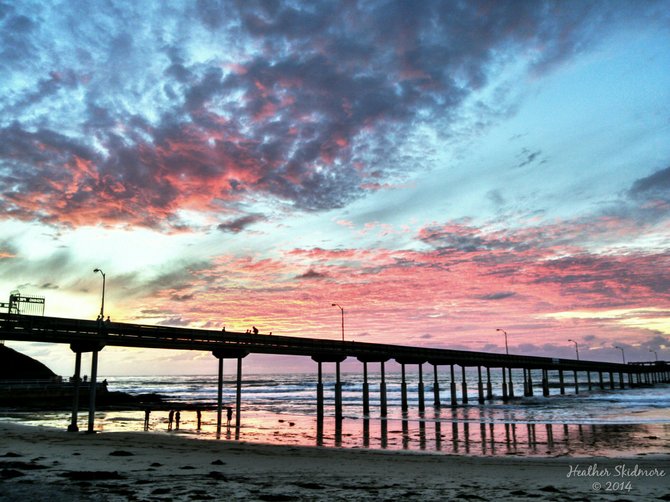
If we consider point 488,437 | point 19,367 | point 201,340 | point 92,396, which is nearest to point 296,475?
point 488,437

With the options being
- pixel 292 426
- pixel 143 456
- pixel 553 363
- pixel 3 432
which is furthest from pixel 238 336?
pixel 553 363

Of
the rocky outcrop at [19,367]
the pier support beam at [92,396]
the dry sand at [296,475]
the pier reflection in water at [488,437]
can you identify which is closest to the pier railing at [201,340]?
the pier support beam at [92,396]

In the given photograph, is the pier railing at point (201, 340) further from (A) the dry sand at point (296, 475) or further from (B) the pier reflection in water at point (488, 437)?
(B) the pier reflection in water at point (488, 437)

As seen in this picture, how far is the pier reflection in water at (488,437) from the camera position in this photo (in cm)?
2886

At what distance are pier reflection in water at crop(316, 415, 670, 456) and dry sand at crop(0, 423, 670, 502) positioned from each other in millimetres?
4347

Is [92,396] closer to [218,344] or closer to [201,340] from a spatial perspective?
[201,340]

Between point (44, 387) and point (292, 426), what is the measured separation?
34.1m

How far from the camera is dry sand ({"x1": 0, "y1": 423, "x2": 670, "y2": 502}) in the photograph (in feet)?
45.5

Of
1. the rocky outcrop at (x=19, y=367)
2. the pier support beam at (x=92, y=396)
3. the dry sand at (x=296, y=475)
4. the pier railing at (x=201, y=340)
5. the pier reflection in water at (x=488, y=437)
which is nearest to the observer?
the dry sand at (x=296, y=475)

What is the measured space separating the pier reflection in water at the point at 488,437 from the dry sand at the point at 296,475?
14.3ft

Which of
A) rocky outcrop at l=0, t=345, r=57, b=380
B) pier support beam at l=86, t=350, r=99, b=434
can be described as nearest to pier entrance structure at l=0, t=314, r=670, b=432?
pier support beam at l=86, t=350, r=99, b=434

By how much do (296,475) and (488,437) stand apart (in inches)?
851

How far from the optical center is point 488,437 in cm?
3472

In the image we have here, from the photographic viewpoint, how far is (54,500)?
12.4 meters
